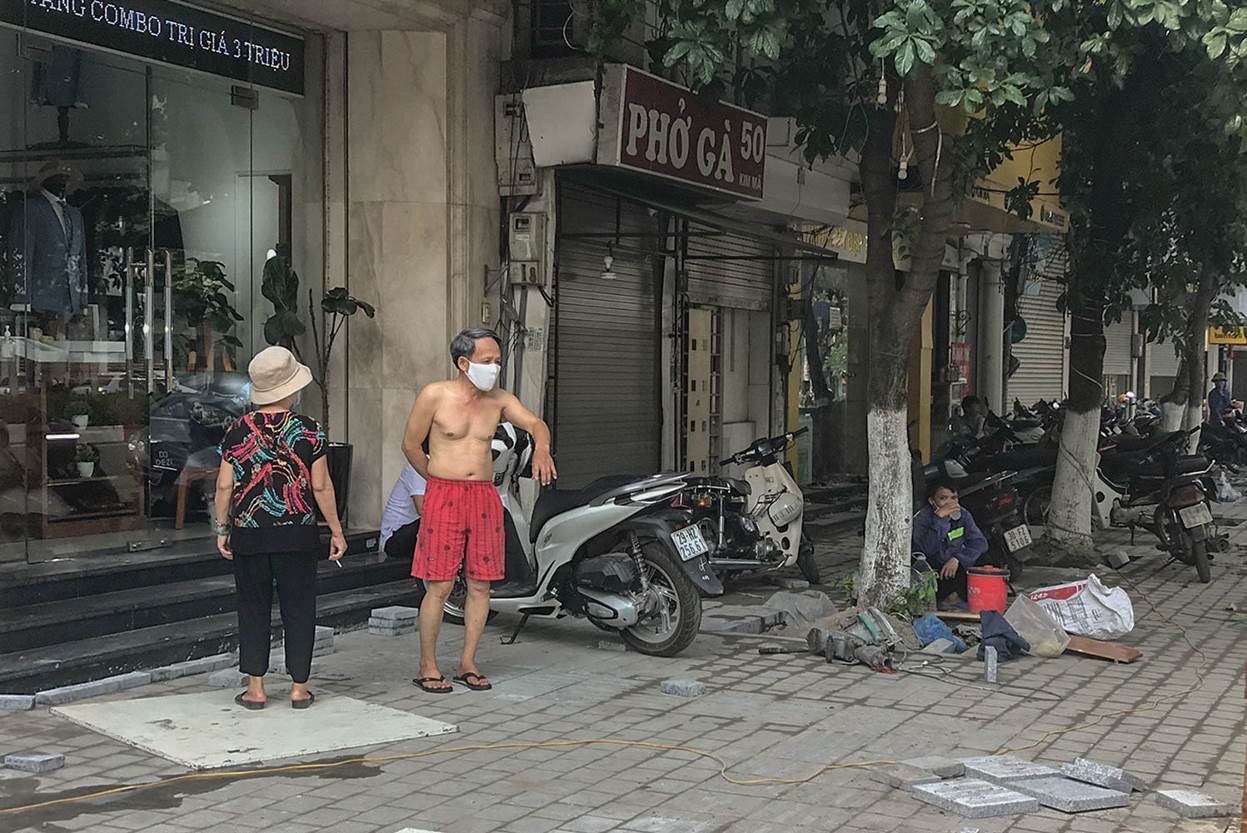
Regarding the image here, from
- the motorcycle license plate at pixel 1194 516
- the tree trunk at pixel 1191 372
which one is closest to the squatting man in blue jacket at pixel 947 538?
the motorcycle license plate at pixel 1194 516

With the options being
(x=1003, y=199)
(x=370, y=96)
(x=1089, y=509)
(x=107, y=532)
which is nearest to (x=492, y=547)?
(x=107, y=532)

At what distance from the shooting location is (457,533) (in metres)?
6.92

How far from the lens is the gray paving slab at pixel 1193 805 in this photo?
512cm

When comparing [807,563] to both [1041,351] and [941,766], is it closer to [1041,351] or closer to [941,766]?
[941,766]

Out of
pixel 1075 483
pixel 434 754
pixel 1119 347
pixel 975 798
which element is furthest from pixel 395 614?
pixel 1119 347

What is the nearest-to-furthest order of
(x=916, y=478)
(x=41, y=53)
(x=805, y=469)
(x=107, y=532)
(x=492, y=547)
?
(x=492, y=547)
(x=41, y=53)
(x=107, y=532)
(x=916, y=478)
(x=805, y=469)

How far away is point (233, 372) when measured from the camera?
1005 cm

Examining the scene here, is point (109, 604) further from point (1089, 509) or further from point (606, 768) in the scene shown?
A: point (1089, 509)

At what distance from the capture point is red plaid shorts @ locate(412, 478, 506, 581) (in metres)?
6.89

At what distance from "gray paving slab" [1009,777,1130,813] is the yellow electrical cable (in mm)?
643

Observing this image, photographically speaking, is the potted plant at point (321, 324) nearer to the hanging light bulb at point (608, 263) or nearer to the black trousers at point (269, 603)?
the black trousers at point (269, 603)

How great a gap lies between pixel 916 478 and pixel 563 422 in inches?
122

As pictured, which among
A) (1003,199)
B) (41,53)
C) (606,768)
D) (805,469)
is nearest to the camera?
(606,768)

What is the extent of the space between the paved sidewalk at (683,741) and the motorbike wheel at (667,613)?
0.12m
